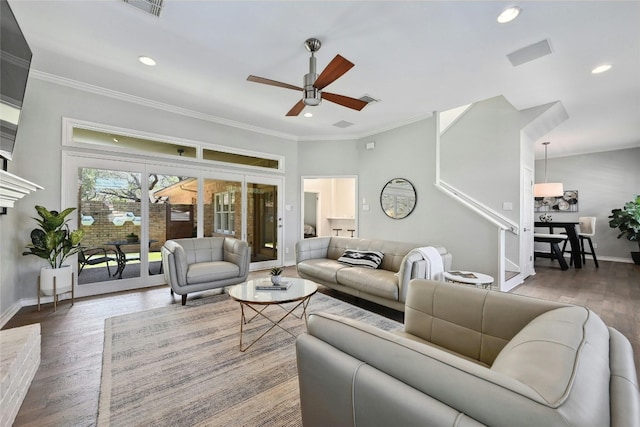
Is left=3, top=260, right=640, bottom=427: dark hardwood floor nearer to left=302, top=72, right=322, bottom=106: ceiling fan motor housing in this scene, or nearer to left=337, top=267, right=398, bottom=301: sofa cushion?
left=337, top=267, right=398, bottom=301: sofa cushion

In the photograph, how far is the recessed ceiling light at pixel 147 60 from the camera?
9.82 ft

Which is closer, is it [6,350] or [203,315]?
[6,350]

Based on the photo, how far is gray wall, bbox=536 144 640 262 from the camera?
662cm

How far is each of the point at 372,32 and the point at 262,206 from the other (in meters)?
3.89

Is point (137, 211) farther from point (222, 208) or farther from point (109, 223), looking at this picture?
point (222, 208)

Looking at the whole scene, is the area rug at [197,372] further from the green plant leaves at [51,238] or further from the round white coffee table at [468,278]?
the green plant leaves at [51,238]

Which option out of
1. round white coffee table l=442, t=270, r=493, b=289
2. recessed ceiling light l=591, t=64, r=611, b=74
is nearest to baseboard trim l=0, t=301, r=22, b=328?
round white coffee table l=442, t=270, r=493, b=289

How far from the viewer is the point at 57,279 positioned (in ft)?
10.5

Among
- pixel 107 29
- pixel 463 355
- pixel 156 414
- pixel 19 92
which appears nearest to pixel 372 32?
pixel 107 29

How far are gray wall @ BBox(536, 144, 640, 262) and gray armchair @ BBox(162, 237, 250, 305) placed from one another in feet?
26.3

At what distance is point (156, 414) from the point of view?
161 centimetres

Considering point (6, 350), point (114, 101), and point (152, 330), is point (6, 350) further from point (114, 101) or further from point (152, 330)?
point (114, 101)

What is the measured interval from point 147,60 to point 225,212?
8.82ft

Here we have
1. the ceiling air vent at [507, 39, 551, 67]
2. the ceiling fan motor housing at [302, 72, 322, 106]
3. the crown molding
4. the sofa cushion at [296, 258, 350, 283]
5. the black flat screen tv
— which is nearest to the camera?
the black flat screen tv
